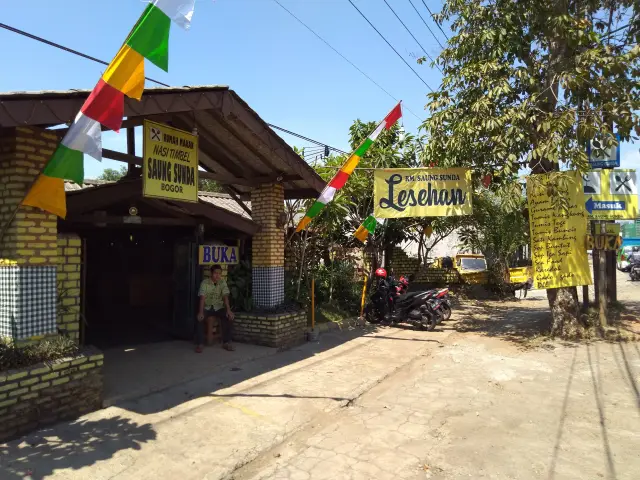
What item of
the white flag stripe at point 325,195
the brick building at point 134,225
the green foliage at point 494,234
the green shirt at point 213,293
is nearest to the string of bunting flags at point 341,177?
the white flag stripe at point 325,195

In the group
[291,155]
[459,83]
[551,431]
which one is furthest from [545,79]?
[551,431]

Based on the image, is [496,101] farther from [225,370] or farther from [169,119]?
[225,370]

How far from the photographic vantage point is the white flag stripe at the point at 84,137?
4.28 m

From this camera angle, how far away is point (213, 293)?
773 centimetres

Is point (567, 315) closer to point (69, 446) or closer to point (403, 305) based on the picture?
point (403, 305)

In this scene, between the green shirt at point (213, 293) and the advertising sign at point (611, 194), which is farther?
the advertising sign at point (611, 194)

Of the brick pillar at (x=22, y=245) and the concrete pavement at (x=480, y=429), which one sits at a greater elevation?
the brick pillar at (x=22, y=245)

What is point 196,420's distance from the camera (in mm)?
4914

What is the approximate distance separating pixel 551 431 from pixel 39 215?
5.99 m

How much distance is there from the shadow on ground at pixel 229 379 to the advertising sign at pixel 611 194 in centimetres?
623

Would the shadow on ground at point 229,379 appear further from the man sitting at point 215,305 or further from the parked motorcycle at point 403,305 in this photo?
the parked motorcycle at point 403,305

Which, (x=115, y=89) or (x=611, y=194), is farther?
(x=611, y=194)

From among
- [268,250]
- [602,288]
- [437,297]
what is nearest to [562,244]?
[602,288]

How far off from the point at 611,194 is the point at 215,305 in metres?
8.99
